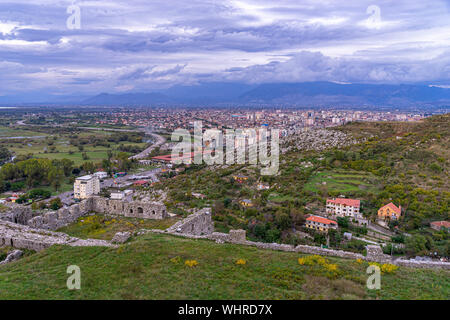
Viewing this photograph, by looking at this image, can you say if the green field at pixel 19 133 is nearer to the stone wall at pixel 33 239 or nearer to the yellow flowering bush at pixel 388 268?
the stone wall at pixel 33 239

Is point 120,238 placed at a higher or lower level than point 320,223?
higher

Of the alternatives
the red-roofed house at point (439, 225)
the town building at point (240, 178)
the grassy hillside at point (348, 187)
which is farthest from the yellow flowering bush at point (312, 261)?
the town building at point (240, 178)

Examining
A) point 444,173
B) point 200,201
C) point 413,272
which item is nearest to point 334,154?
point 444,173

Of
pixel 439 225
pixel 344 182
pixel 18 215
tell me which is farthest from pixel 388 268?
pixel 344 182

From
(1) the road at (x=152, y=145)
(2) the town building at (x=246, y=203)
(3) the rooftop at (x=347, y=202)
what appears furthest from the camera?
(1) the road at (x=152, y=145)

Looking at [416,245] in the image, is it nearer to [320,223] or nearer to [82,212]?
[320,223]
